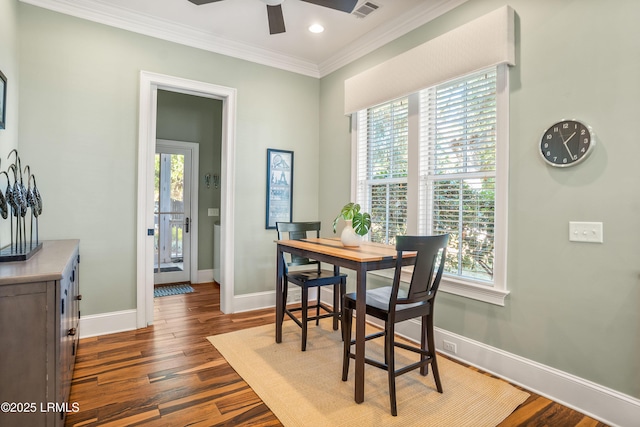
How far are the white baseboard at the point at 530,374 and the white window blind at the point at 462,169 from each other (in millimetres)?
562

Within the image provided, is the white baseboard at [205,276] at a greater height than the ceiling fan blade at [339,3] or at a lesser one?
lesser

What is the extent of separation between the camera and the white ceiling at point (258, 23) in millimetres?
3045

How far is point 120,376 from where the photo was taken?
96.3 inches

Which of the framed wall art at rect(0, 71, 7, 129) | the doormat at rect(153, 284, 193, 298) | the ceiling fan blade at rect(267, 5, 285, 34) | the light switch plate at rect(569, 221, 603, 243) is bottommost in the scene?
the doormat at rect(153, 284, 193, 298)

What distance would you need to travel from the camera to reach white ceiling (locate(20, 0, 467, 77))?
120 inches

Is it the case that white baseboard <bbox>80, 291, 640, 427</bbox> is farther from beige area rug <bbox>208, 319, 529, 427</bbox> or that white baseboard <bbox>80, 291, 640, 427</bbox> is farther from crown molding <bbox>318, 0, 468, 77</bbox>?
crown molding <bbox>318, 0, 468, 77</bbox>

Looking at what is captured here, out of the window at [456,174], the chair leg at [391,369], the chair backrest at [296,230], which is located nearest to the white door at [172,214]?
the chair backrest at [296,230]

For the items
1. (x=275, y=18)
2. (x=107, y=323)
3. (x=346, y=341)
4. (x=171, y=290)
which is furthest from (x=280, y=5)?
(x=171, y=290)

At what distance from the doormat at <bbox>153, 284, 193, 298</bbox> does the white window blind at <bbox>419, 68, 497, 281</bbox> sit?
11.4 ft

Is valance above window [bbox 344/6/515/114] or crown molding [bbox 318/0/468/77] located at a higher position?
crown molding [bbox 318/0/468/77]

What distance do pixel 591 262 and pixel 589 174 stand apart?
53cm

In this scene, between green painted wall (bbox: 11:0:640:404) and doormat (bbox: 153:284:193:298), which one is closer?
green painted wall (bbox: 11:0:640:404)

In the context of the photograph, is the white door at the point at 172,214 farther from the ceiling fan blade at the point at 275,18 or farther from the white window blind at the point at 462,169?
the white window blind at the point at 462,169

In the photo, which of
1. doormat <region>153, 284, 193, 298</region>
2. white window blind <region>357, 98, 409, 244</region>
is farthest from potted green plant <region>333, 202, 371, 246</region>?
doormat <region>153, 284, 193, 298</region>
